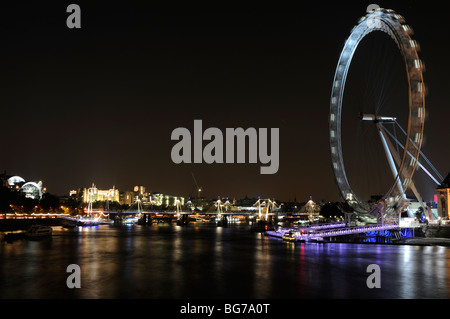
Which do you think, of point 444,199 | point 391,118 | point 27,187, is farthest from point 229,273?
point 27,187

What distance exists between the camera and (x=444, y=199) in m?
53.9

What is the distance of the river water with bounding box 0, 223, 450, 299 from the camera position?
21.4m

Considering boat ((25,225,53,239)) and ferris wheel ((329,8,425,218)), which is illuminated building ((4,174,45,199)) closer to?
boat ((25,225,53,239))

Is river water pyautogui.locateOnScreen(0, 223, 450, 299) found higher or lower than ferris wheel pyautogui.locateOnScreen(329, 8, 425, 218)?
lower

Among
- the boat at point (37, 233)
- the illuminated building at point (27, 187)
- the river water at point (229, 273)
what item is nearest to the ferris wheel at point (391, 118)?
the river water at point (229, 273)

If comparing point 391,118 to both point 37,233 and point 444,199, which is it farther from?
point 37,233

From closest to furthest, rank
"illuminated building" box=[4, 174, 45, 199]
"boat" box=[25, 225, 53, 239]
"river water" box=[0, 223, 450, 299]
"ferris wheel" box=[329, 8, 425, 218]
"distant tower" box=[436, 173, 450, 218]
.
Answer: "river water" box=[0, 223, 450, 299], "ferris wheel" box=[329, 8, 425, 218], "distant tower" box=[436, 173, 450, 218], "boat" box=[25, 225, 53, 239], "illuminated building" box=[4, 174, 45, 199]

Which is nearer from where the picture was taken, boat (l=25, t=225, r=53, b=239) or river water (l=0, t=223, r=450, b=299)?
river water (l=0, t=223, r=450, b=299)

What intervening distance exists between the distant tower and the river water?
44.7 feet

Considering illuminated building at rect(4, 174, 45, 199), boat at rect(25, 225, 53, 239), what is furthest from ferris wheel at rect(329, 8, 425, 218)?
Answer: illuminated building at rect(4, 174, 45, 199)

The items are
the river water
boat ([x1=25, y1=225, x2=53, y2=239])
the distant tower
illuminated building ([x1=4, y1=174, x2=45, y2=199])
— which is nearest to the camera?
the river water
